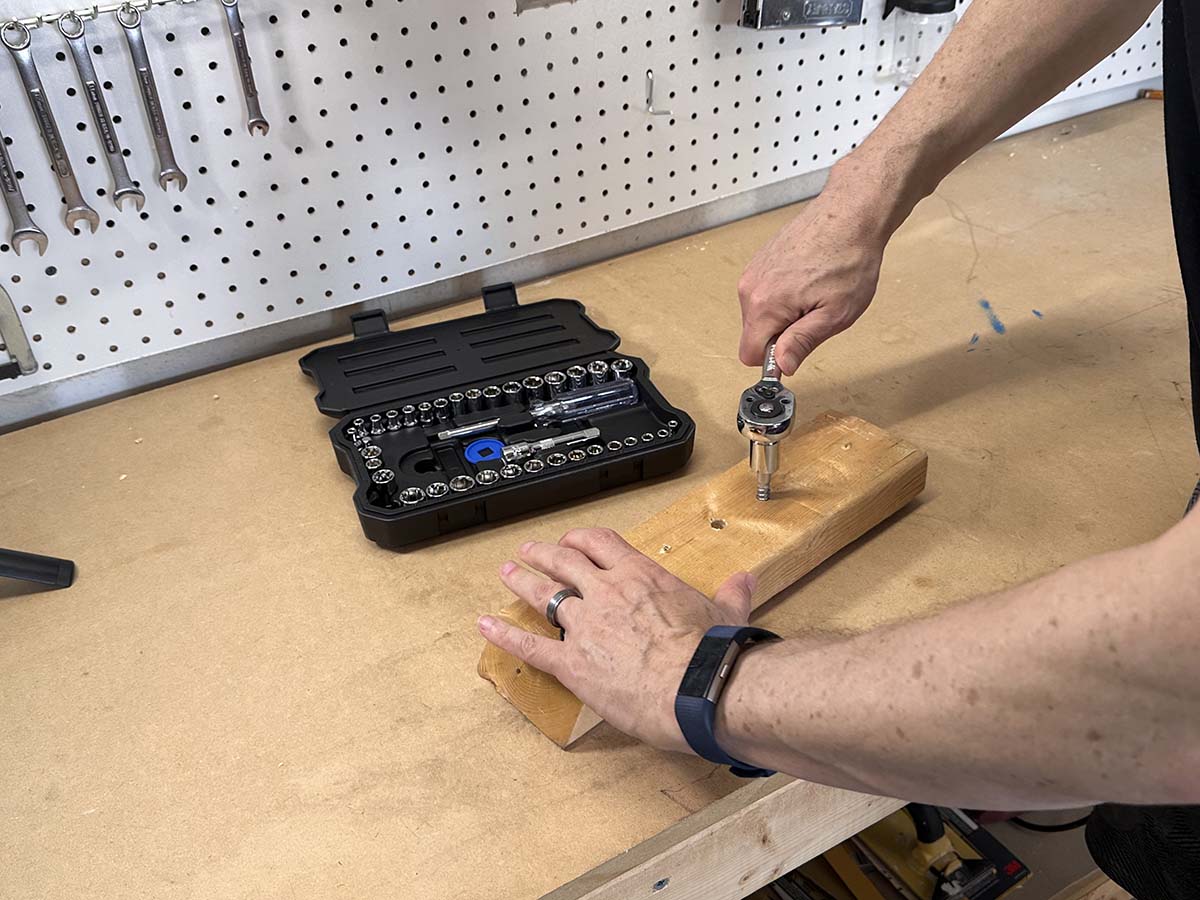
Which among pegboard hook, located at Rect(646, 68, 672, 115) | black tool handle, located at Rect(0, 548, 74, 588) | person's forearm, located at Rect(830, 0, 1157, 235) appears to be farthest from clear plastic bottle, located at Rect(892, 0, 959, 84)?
black tool handle, located at Rect(0, 548, 74, 588)

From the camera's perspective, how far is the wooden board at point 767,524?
750mm

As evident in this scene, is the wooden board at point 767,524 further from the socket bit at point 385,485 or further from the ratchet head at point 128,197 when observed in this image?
the ratchet head at point 128,197

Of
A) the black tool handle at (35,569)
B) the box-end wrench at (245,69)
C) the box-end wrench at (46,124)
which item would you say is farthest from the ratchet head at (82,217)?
the black tool handle at (35,569)

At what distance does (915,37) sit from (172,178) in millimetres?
969

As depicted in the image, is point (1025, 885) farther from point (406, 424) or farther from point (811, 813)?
point (406, 424)

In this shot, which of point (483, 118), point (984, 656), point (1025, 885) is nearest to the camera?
point (984, 656)

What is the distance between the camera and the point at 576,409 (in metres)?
1.01

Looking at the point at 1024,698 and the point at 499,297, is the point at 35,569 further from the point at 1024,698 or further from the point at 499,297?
the point at 1024,698

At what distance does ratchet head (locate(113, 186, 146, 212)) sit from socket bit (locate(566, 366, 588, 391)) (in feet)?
1.46

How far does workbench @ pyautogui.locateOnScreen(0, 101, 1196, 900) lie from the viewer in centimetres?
67

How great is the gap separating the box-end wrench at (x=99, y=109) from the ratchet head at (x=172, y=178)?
0.02 m

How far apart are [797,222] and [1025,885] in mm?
985

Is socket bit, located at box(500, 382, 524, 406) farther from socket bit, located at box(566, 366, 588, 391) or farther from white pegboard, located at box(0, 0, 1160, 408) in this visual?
white pegboard, located at box(0, 0, 1160, 408)

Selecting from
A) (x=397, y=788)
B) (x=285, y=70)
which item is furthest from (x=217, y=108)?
(x=397, y=788)
